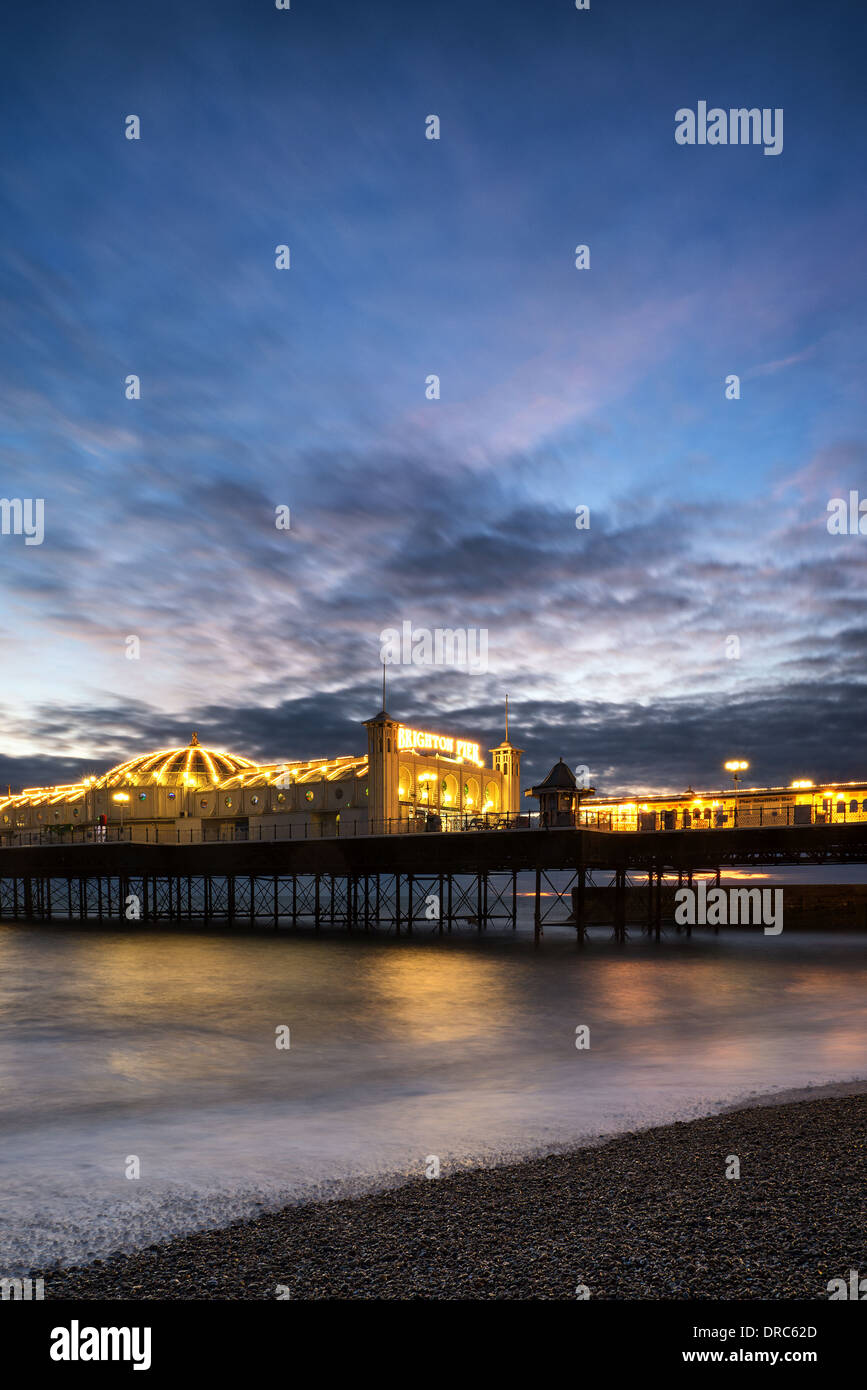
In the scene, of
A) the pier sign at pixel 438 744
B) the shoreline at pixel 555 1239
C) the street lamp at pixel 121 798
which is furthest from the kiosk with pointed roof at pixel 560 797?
the street lamp at pixel 121 798

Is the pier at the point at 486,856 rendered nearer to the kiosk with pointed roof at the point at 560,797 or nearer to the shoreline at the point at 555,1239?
the kiosk with pointed roof at the point at 560,797

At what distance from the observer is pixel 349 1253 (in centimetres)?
891

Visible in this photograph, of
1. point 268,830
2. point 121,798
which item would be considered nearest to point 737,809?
point 268,830

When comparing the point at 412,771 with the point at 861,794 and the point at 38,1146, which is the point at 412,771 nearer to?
the point at 861,794

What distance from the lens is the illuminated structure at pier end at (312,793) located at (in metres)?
61.1

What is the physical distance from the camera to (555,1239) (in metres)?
8.98

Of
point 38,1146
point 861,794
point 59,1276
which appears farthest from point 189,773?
point 59,1276

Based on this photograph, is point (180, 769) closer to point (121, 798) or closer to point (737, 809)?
point (121, 798)

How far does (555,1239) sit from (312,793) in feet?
195

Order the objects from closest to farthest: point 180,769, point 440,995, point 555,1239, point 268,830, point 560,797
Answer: point 555,1239, point 440,995, point 560,797, point 268,830, point 180,769

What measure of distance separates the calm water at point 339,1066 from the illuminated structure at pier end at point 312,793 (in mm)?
17168

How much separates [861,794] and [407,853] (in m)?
32.3

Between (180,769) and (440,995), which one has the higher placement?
(180,769)
